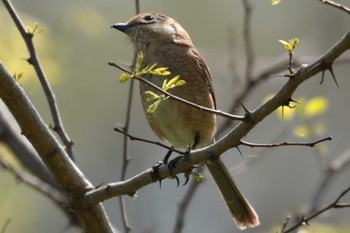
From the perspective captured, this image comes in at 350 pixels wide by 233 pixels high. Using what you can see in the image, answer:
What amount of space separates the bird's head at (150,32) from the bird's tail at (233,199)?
3.11ft

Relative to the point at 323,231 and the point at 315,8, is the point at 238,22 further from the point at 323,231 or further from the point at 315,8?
the point at 323,231

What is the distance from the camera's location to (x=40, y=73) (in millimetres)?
4715

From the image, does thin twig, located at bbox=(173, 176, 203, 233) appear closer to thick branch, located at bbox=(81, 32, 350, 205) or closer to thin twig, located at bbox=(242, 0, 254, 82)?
thick branch, located at bbox=(81, 32, 350, 205)

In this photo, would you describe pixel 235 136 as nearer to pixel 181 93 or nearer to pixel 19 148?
pixel 181 93

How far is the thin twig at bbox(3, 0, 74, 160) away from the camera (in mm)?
4625

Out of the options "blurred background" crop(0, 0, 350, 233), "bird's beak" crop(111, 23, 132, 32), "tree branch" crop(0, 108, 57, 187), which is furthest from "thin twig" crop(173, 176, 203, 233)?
"blurred background" crop(0, 0, 350, 233)

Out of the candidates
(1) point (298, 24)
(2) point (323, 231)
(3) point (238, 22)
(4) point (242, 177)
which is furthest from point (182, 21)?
(2) point (323, 231)

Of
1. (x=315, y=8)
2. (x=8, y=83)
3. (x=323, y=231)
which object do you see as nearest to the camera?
(x=8, y=83)

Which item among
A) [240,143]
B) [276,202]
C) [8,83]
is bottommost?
[276,202]

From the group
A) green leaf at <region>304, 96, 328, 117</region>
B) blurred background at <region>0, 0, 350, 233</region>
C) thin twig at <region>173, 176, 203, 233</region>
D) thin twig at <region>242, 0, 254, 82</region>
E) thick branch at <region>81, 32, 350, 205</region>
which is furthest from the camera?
blurred background at <region>0, 0, 350, 233</region>

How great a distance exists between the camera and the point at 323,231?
578 cm

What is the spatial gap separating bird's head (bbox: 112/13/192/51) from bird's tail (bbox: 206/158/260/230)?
95 centimetres

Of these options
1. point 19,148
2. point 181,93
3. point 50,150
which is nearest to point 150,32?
point 181,93

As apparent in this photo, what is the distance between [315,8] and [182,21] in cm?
224
